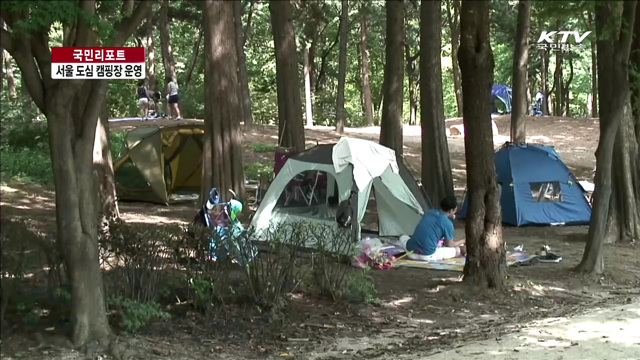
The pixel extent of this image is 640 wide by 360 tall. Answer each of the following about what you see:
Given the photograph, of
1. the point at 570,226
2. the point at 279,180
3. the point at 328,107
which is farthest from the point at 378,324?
the point at 328,107

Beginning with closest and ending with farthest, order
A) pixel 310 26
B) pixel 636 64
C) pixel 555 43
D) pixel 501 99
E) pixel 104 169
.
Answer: pixel 636 64
pixel 104 169
pixel 310 26
pixel 555 43
pixel 501 99

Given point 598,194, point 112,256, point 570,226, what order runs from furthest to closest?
point 570,226
point 598,194
point 112,256

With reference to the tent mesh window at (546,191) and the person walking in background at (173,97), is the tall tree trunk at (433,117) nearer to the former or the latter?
the tent mesh window at (546,191)

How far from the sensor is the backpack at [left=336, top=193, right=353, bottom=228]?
1095cm

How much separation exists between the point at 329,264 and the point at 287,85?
28.4 ft

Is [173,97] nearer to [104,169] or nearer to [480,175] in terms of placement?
[104,169]

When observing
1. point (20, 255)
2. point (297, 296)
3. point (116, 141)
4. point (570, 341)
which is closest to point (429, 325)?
point (297, 296)

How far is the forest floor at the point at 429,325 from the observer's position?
6406 millimetres

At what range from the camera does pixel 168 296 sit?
720 centimetres

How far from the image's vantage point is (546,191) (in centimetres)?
1433

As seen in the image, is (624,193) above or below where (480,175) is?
below

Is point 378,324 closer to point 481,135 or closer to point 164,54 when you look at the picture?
point 481,135

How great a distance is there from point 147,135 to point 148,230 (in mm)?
9454

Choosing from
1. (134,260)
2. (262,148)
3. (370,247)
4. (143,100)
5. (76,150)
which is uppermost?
(143,100)
